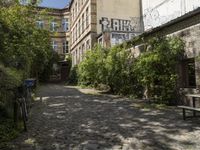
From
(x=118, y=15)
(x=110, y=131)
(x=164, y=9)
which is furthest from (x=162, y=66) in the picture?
(x=118, y=15)

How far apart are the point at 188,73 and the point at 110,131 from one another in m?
5.67

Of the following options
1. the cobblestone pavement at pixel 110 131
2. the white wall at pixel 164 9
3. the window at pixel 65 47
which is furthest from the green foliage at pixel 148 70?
the window at pixel 65 47

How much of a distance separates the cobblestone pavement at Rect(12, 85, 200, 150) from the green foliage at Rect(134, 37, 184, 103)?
6.08 ft

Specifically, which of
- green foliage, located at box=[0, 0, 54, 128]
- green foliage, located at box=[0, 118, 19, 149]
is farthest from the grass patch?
green foliage, located at box=[0, 0, 54, 128]

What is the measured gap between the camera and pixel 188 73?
36.0ft

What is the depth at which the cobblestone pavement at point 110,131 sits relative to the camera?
18.5ft

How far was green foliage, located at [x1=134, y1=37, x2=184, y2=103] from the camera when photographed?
11.0 m

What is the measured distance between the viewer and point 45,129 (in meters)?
7.15

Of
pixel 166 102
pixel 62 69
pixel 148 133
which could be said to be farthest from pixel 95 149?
pixel 62 69

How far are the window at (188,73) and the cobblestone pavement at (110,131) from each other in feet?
6.28

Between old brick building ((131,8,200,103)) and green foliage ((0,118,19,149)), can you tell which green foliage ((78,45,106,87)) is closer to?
old brick building ((131,8,200,103))

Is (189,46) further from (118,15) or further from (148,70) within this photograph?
(118,15)

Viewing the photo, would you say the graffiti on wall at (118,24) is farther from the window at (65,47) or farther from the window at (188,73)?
the window at (65,47)

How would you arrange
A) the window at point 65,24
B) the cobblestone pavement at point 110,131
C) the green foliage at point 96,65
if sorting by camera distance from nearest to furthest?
the cobblestone pavement at point 110,131 < the green foliage at point 96,65 < the window at point 65,24
